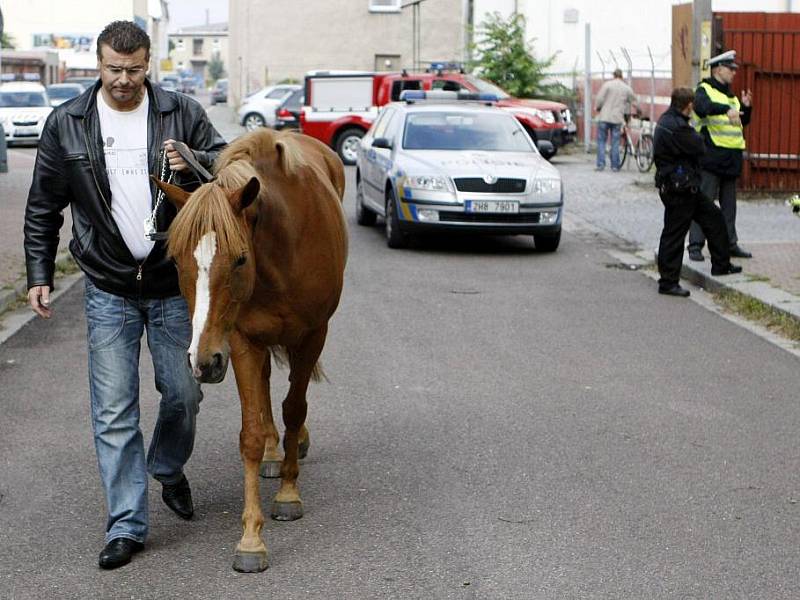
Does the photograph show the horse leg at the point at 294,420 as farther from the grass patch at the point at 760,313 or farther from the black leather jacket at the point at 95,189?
the grass patch at the point at 760,313

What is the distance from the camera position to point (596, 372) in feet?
30.2

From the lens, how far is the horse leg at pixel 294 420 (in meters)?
5.95

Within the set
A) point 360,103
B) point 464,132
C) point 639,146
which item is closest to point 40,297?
point 464,132

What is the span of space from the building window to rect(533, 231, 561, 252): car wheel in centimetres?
3835

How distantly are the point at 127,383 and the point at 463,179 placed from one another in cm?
1040

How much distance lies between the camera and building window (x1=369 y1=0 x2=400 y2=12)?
175 ft

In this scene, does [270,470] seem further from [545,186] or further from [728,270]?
[545,186]

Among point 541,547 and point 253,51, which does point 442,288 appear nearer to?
point 541,547

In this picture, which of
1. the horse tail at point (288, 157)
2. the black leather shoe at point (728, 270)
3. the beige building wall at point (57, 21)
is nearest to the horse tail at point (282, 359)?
the horse tail at point (288, 157)

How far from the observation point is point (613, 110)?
2617cm

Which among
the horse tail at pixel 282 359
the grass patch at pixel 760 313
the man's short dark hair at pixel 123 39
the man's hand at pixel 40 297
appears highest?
the man's short dark hair at pixel 123 39

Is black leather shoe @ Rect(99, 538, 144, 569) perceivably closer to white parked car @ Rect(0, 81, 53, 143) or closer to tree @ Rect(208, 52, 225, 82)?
white parked car @ Rect(0, 81, 53, 143)

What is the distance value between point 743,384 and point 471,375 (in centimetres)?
176

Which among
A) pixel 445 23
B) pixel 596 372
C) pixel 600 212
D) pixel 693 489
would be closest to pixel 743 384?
pixel 596 372
